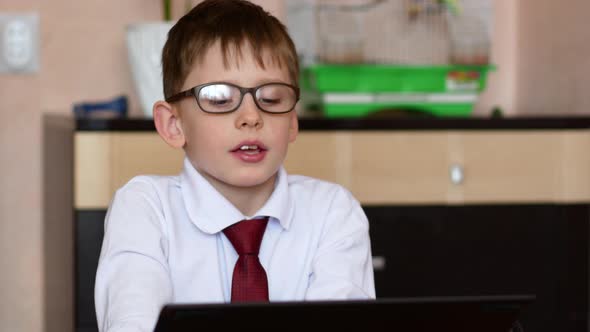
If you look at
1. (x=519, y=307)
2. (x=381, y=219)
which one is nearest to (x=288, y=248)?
(x=519, y=307)

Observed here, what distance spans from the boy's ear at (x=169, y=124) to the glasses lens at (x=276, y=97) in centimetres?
16

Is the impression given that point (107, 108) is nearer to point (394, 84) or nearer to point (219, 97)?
point (394, 84)

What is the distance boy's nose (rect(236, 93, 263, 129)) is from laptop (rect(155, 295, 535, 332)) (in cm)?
43

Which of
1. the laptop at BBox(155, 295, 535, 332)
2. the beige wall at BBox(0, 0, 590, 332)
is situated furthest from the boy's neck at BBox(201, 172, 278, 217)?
the beige wall at BBox(0, 0, 590, 332)

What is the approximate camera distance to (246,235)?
118 cm

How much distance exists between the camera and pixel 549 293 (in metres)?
2.25

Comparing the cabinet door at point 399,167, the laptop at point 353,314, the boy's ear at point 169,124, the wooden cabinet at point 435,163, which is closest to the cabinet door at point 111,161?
the wooden cabinet at point 435,163

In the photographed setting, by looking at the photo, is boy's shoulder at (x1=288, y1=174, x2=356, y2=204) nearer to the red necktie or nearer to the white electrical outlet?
the red necktie

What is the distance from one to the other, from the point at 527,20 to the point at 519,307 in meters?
2.04

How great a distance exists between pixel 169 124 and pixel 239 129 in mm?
160

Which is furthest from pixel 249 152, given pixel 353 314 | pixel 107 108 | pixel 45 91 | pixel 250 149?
pixel 45 91

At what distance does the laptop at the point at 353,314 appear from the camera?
2.41 ft

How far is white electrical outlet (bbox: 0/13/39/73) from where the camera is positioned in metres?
2.46

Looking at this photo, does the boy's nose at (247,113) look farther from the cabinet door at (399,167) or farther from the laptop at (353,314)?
the cabinet door at (399,167)
